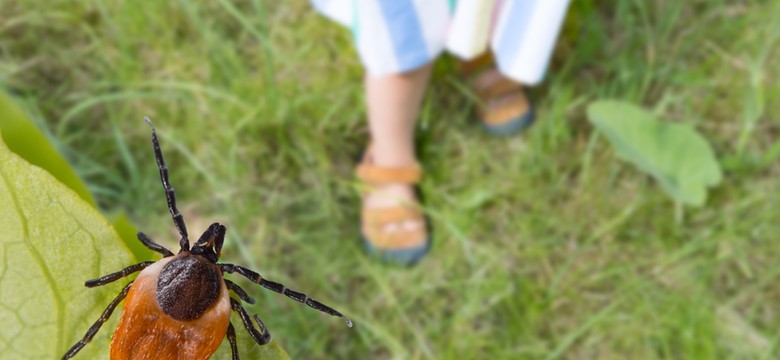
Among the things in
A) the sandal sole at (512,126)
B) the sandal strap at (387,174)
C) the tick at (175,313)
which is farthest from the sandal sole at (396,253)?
the tick at (175,313)

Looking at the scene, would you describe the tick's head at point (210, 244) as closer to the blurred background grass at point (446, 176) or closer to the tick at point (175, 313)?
the tick at point (175, 313)

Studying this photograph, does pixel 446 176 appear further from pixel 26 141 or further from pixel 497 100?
pixel 26 141

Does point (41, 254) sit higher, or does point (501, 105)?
point (41, 254)

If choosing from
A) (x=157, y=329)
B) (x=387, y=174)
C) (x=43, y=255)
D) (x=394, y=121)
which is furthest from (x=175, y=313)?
(x=387, y=174)

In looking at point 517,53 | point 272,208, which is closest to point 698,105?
point 517,53

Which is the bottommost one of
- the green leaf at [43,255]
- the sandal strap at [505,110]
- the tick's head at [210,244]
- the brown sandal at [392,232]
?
the brown sandal at [392,232]

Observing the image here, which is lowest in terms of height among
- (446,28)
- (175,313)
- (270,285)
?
(446,28)

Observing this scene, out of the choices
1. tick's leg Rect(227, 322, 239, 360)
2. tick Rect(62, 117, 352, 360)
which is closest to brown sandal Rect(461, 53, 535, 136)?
tick Rect(62, 117, 352, 360)

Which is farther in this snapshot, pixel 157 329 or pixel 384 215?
pixel 384 215
